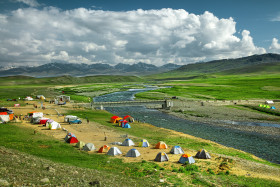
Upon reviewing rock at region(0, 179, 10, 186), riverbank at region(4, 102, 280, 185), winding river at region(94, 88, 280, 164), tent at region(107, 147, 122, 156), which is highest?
rock at region(0, 179, 10, 186)

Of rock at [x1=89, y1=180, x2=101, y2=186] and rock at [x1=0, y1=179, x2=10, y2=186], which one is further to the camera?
rock at [x1=89, y1=180, x2=101, y2=186]

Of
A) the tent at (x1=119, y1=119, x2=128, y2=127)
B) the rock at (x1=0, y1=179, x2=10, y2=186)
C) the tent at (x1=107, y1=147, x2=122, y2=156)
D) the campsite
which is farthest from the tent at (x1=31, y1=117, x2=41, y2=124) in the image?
the rock at (x1=0, y1=179, x2=10, y2=186)

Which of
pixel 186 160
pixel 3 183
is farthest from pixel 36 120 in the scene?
pixel 3 183

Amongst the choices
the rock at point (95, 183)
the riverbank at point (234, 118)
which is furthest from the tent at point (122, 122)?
the rock at point (95, 183)

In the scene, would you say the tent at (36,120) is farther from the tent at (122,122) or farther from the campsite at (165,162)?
the tent at (122,122)

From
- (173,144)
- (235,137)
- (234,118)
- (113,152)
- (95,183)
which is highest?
(95,183)

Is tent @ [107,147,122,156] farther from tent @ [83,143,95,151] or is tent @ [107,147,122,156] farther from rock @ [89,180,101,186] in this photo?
rock @ [89,180,101,186]

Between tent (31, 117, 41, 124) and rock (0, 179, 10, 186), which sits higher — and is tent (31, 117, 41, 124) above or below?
below

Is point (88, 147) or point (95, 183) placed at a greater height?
point (95, 183)

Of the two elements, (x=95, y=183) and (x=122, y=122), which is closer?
(x=95, y=183)

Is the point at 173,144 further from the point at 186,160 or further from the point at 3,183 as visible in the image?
the point at 3,183

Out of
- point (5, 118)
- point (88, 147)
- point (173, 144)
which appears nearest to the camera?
point (88, 147)

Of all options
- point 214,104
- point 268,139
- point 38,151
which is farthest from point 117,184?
point 214,104

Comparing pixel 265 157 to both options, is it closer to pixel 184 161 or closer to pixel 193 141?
pixel 193 141
